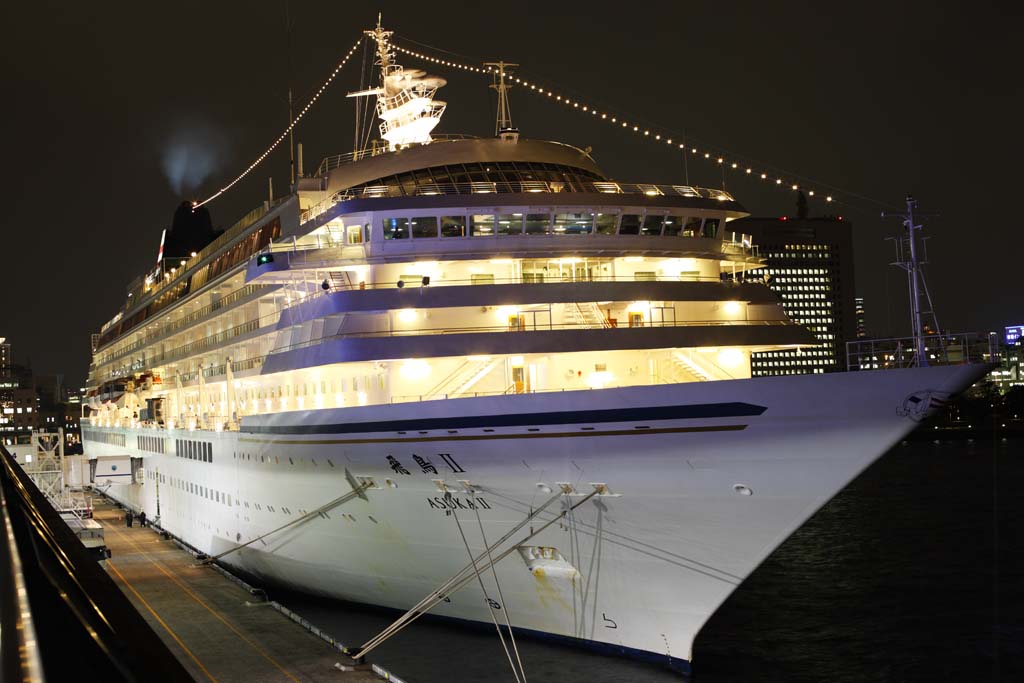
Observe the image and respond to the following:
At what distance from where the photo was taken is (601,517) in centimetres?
1537

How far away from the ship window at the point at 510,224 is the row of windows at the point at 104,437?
33516 millimetres

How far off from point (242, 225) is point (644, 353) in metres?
15.5

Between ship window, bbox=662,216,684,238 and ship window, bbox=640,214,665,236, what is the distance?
139 millimetres

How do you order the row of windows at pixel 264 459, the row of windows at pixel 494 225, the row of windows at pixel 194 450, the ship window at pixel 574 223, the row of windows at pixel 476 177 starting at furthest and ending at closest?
the row of windows at pixel 194 450
the row of windows at pixel 476 177
the row of windows at pixel 264 459
the ship window at pixel 574 223
the row of windows at pixel 494 225

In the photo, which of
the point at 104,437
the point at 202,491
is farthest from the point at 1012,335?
the point at 104,437

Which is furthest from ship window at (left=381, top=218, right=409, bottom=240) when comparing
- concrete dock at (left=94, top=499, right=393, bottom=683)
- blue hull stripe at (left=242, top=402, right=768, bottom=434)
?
concrete dock at (left=94, top=499, right=393, bottom=683)

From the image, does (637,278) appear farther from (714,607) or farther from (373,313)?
(714,607)

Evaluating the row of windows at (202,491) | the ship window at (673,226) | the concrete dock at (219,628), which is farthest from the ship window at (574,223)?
the row of windows at (202,491)

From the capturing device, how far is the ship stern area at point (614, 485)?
13.4m

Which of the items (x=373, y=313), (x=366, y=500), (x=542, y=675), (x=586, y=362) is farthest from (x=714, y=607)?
(x=373, y=313)

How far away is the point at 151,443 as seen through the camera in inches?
1553

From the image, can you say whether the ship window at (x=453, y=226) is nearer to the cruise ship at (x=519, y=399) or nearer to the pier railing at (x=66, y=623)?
the cruise ship at (x=519, y=399)

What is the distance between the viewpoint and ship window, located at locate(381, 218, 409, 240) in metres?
19.8

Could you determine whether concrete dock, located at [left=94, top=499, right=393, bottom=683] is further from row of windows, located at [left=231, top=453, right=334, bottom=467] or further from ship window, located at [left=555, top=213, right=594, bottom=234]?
ship window, located at [left=555, top=213, right=594, bottom=234]
